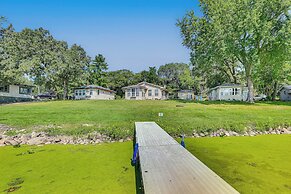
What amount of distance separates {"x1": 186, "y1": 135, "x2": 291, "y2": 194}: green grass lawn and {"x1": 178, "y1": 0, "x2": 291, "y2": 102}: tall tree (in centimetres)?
1468

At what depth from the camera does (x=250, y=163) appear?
18.6 feet

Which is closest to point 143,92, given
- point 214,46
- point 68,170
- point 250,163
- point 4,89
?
point 214,46

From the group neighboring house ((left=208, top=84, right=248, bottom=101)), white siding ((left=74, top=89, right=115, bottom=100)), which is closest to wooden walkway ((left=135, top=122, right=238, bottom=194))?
neighboring house ((left=208, top=84, right=248, bottom=101))

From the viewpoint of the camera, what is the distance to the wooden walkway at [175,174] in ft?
9.42

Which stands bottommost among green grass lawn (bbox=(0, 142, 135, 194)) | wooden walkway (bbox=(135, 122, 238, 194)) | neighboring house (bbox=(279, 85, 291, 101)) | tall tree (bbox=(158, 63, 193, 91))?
green grass lawn (bbox=(0, 142, 135, 194))

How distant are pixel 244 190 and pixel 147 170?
206cm

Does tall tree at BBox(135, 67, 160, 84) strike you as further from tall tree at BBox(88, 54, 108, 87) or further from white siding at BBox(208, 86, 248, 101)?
white siding at BBox(208, 86, 248, 101)

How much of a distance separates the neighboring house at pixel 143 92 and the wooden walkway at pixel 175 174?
32.8m

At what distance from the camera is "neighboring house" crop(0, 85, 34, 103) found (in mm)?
29691

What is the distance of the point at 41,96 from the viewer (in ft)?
145

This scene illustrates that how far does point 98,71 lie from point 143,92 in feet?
49.3

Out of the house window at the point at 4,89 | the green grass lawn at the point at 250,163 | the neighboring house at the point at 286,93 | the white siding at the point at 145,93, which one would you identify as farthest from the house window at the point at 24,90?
the neighboring house at the point at 286,93

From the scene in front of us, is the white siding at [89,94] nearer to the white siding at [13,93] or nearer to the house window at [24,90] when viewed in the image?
the house window at [24,90]

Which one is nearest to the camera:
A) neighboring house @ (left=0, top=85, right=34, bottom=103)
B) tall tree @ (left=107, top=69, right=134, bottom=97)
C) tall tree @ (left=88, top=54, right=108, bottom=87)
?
neighboring house @ (left=0, top=85, right=34, bottom=103)
